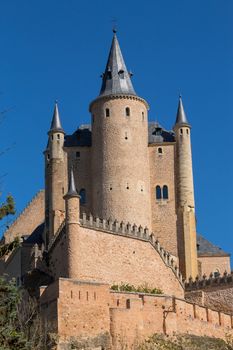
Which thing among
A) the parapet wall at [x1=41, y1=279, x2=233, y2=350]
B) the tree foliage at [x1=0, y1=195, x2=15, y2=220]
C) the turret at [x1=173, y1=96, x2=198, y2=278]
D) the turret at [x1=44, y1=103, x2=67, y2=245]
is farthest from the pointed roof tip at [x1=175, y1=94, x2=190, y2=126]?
the tree foliage at [x1=0, y1=195, x2=15, y2=220]

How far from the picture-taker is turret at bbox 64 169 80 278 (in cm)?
4959

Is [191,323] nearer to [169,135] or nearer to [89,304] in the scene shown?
[89,304]

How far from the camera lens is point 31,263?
57281 mm

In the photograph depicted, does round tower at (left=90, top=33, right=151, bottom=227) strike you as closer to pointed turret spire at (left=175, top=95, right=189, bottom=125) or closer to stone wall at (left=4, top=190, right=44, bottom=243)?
pointed turret spire at (left=175, top=95, right=189, bottom=125)

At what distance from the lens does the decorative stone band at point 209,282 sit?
56200mm

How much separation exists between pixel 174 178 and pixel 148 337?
16.3 meters

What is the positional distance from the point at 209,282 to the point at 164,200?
656cm

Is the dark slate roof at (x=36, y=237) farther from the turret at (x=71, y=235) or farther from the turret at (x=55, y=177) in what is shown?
the turret at (x=71, y=235)

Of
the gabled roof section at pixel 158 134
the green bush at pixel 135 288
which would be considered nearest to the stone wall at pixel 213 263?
the gabled roof section at pixel 158 134

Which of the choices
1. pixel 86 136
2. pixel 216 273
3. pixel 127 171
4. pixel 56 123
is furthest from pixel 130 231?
pixel 56 123

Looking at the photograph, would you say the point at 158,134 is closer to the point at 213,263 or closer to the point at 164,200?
the point at 164,200

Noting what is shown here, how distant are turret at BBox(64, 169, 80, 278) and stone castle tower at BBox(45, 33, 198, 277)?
20.3ft

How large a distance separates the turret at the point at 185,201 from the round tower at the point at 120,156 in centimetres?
220

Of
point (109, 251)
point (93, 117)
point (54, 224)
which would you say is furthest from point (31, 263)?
point (93, 117)
